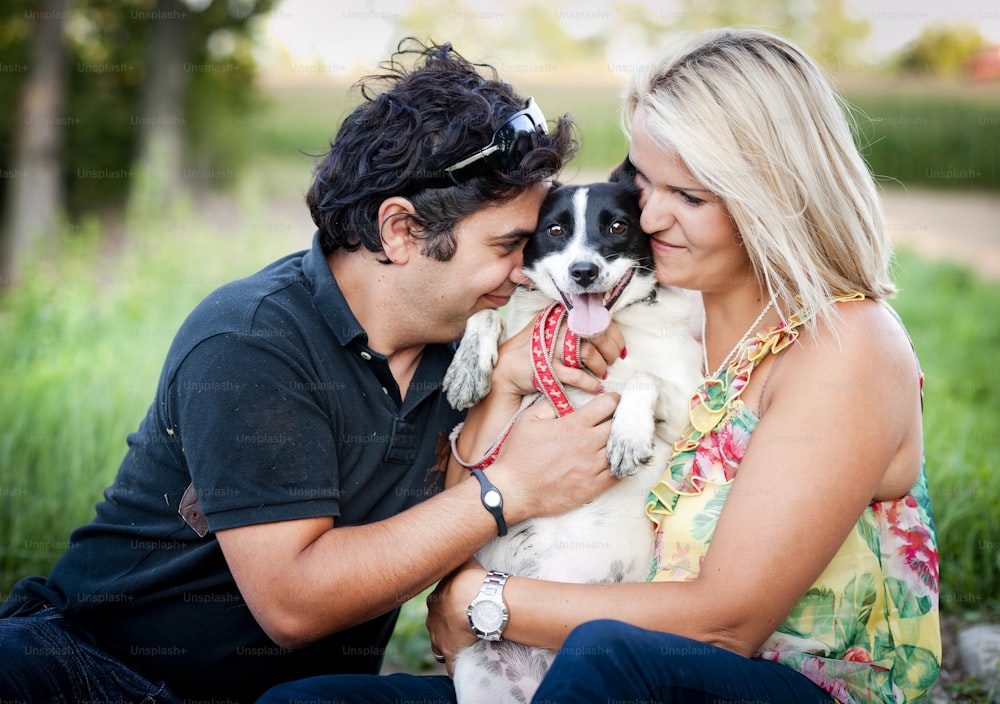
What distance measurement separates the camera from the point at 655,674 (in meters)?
1.65

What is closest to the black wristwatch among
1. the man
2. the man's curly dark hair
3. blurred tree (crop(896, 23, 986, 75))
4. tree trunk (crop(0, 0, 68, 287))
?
the man

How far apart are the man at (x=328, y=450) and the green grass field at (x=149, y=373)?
2.87 ft

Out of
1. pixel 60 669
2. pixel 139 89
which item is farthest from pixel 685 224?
pixel 139 89

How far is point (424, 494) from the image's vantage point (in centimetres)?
242

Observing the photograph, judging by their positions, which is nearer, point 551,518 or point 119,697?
point 119,697

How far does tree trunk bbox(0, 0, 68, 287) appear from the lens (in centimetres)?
920

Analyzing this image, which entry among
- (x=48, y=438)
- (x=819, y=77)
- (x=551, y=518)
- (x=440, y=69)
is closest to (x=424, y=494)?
(x=551, y=518)

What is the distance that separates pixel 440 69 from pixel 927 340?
573 cm

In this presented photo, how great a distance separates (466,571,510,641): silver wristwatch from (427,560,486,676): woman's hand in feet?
0.10

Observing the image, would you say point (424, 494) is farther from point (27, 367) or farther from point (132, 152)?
point (132, 152)

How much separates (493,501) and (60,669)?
1.02 meters

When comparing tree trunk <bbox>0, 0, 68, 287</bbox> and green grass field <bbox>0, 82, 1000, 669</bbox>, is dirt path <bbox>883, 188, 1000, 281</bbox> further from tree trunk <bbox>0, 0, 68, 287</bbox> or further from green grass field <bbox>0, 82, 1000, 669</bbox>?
tree trunk <bbox>0, 0, 68, 287</bbox>

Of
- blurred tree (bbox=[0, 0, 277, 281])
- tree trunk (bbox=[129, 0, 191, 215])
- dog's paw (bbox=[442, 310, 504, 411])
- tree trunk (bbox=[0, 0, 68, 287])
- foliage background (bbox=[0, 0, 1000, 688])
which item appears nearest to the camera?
dog's paw (bbox=[442, 310, 504, 411])

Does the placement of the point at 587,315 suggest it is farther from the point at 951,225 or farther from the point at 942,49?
the point at 942,49
